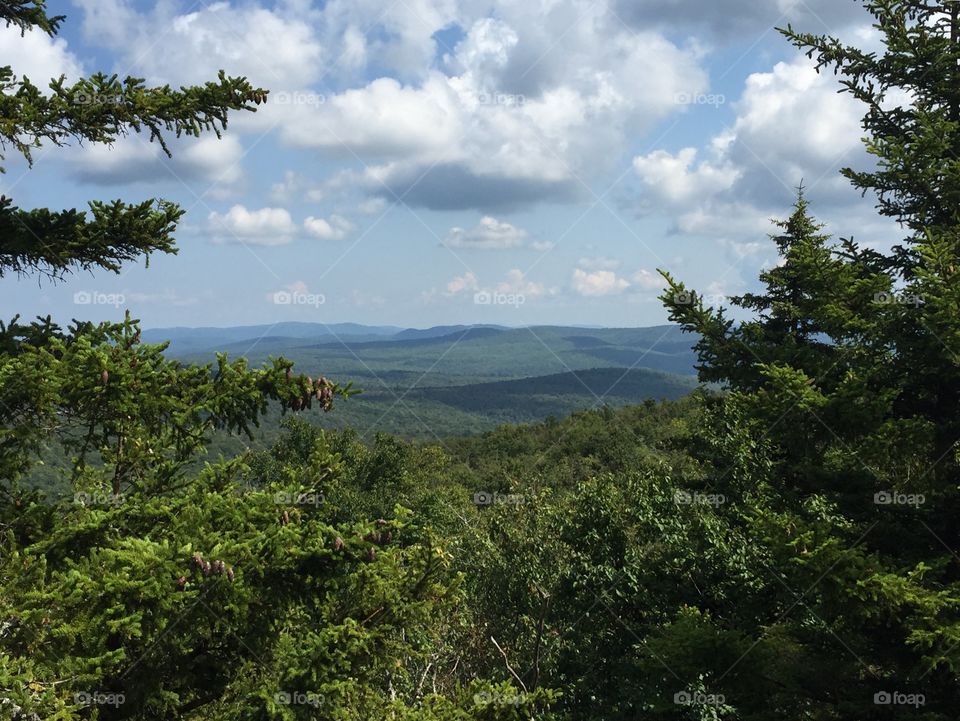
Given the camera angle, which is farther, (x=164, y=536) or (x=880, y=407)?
(x=880, y=407)

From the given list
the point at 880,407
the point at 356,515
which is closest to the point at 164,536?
the point at 356,515

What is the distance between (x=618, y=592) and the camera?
18.1 meters

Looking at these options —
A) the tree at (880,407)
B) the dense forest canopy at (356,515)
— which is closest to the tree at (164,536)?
the dense forest canopy at (356,515)

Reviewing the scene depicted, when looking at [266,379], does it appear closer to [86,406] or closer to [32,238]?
[86,406]

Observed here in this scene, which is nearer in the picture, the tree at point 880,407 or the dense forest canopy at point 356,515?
the dense forest canopy at point 356,515

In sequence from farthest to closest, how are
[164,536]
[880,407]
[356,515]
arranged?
[356,515], [880,407], [164,536]

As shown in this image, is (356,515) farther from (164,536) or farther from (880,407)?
(880,407)

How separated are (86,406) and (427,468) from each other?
2499 inches

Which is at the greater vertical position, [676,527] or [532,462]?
[676,527]

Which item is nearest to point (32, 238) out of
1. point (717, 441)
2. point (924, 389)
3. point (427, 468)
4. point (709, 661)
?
point (709, 661)

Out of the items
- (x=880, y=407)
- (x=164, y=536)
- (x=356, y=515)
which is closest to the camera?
(x=164, y=536)

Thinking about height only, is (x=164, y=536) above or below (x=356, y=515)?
above

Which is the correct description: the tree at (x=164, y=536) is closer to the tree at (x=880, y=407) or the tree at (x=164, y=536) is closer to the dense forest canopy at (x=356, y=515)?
the dense forest canopy at (x=356, y=515)

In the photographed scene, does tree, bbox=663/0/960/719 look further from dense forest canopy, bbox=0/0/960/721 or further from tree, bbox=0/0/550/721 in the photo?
tree, bbox=0/0/550/721
